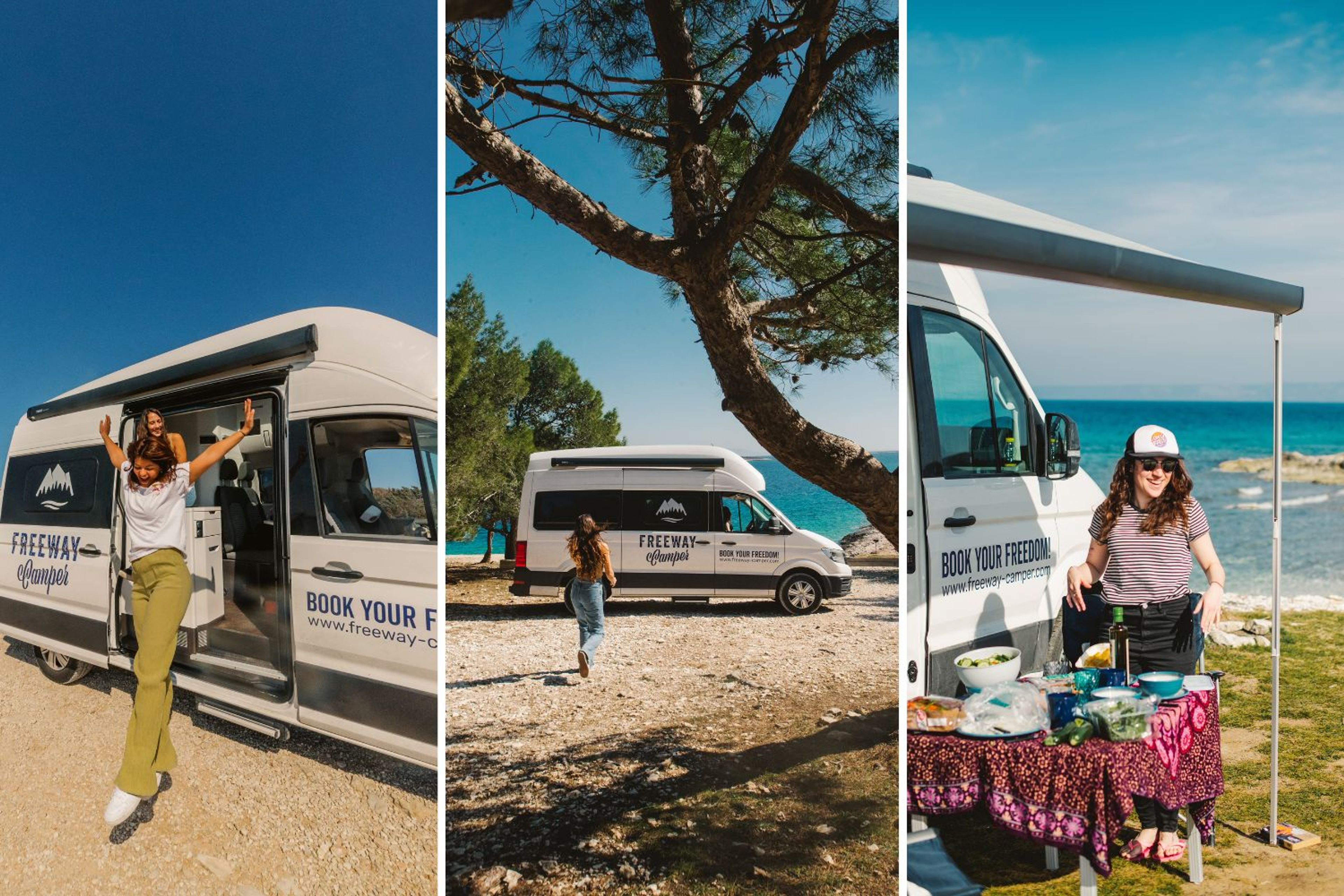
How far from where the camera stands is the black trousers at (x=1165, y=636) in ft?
7.68

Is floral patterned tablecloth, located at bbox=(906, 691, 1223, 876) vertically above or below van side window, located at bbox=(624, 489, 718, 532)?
below

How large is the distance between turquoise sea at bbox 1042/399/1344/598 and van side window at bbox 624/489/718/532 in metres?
11.0

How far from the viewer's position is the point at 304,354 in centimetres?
210

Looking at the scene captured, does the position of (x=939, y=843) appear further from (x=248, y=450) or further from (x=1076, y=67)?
(x=1076, y=67)

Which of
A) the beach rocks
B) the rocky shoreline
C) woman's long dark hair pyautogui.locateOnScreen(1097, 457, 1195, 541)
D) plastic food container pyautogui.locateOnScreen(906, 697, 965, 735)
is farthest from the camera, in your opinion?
the rocky shoreline

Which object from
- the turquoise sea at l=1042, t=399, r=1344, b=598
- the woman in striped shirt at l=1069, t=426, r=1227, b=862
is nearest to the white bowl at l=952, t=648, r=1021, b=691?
the woman in striped shirt at l=1069, t=426, r=1227, b=862

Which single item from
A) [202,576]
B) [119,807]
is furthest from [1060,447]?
[119,807]

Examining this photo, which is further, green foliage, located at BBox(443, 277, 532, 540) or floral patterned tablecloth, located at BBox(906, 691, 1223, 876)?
green foliage, located at BBox(443, 277, 532, 540)

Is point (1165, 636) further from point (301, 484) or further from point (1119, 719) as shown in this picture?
point (301, 484)

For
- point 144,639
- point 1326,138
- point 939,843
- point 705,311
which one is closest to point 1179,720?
point 939,843

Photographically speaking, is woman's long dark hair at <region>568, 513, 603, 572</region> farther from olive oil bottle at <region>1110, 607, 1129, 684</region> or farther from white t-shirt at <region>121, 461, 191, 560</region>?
olive oil bottle at <region>1110, 607, 1129, 684</region>

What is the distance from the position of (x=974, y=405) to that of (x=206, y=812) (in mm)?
2395

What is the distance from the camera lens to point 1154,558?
2.33 m

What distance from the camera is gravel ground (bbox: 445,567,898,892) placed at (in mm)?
2709
